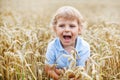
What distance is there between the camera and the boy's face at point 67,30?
11.3 feet

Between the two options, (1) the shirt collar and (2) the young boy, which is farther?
(1) the shirt collar

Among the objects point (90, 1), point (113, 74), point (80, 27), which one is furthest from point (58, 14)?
point (90, 1)

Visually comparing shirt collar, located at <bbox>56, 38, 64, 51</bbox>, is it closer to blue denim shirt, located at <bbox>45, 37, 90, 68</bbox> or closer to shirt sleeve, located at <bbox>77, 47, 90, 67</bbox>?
blue denim shirt, located at <bbox>45, 37, 90, 68</bbox>

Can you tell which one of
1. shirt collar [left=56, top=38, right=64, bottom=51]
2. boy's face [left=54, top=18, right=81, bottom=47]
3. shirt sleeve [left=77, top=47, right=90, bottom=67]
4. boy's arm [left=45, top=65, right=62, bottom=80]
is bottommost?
boy's arm [left=45, top=65, right=62, bottom=80]

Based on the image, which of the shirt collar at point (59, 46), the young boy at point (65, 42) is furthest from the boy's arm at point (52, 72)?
the shirt collar at point (59, 46)

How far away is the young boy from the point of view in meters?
3.46

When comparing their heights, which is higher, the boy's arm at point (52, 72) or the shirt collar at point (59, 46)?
the shirt collar at point (59, 46)

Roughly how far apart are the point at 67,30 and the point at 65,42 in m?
0.12

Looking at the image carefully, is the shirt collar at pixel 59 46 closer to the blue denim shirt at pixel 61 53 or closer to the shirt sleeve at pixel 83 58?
the blue denim shirt at pixel 61 53

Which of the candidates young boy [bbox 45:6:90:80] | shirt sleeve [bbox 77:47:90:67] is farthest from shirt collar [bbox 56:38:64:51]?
shirt sleeve [bbox 77:47:90:67]

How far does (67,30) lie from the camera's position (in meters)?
3.43

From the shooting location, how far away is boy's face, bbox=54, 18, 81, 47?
11.3 feet

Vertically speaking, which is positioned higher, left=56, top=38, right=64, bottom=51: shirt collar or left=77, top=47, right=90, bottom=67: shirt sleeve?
left=56, top=38, right=64, bottom=51: shirt collar

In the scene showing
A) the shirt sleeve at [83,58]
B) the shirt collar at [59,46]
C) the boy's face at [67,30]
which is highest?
the boy's face at [67,30]
